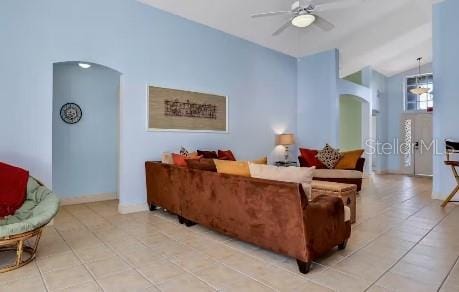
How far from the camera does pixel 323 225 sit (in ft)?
7.49

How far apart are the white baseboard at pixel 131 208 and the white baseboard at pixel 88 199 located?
1109 mm

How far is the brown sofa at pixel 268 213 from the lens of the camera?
85.2 inches

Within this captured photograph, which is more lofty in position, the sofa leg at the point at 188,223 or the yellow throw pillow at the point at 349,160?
the yellow throw pillow at the point at 349,160

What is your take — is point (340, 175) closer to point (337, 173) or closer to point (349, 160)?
point (337, 173)

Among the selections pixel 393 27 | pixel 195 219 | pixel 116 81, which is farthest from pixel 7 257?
pixel 393 27

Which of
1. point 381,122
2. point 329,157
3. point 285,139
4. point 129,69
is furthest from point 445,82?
point 129,69

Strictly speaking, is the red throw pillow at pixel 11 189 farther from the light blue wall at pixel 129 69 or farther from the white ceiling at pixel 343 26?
the white ceiling at pixel 343 26

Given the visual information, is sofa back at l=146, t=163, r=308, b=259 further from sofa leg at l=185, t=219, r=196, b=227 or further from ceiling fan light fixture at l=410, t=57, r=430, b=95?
ceiling fan light fixture at l=410, t=57, r=430, b=95

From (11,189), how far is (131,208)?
5.44 feet

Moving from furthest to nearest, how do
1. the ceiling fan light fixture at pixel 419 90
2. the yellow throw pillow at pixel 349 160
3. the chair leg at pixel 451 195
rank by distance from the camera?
the ceiling fan light fixture at pixel 419 90 → the yellow throw pillow at pixel 349 160 → the chair leg at pixel 451 195

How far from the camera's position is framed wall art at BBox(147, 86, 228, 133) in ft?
14.5

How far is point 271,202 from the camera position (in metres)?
2.33

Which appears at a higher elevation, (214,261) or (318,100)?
(318,100)

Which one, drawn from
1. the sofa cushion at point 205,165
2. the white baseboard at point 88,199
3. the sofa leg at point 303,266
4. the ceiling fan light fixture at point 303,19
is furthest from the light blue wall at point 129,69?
the sofa leg at point 303,266
